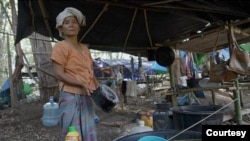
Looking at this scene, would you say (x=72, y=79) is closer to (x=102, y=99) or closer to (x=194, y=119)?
(x=102, y=99)

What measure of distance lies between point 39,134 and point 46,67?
268 centimetres

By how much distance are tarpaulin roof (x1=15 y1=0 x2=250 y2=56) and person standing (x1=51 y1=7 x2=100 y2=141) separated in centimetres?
86

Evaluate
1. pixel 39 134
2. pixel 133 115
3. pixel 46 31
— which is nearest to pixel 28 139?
pixel 39 134

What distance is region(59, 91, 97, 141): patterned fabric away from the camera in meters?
2.26

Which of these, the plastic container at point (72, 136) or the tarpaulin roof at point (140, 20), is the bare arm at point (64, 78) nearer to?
the plastic container at point (72, 136)

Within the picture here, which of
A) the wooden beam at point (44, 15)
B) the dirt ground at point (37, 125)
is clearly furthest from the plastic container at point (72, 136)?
the dirt ground at point (37, 125)

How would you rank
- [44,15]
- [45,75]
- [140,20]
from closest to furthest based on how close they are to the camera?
[44,15], [140,20], [45,75]

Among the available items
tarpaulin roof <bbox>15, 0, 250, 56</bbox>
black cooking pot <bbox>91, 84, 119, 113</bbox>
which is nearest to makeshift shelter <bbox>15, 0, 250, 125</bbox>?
tarpaulin roof <bbox>15, 0, 250, 56</bbox>

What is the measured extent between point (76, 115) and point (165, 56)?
9.50 feet

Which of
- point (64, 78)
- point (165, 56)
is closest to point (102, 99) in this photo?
point (64, 78)

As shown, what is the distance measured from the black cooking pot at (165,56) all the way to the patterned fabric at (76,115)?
2.74 meters

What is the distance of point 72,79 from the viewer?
2.24 meters

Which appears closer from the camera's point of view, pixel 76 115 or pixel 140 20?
pixel 76 115

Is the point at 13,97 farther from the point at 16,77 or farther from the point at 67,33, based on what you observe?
the point at 67,33
